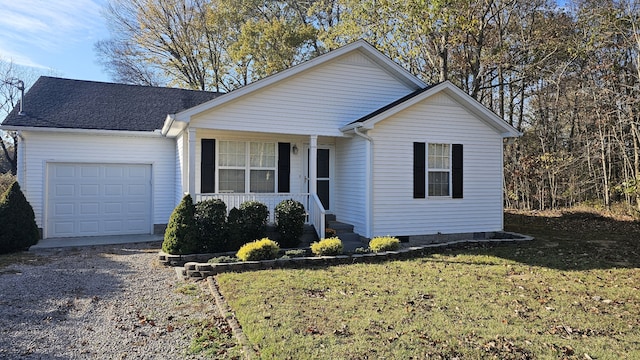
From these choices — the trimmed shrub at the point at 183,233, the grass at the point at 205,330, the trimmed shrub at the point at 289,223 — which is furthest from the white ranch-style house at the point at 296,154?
the grass at the point at 205,330

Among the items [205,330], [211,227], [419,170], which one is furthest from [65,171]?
[419,170]

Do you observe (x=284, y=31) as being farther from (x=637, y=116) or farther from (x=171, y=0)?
(x=637, y=116)

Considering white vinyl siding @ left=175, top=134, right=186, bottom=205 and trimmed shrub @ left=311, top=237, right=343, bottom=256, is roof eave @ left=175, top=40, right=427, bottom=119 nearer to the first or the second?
white vinyl siding @ left=175, top=134, right=186, bottom=205

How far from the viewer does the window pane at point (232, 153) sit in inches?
418

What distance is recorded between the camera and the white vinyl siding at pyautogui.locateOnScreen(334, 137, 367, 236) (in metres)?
10.2

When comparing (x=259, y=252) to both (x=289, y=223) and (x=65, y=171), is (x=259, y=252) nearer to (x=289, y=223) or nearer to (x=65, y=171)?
(x=289, y=223)

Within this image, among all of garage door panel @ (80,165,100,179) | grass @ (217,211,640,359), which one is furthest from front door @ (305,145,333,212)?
Answer: garage door panel @ (80,165,100,179)

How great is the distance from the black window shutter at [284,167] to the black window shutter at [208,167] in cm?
184

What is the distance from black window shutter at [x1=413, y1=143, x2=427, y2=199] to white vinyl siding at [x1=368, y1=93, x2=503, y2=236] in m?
0.13

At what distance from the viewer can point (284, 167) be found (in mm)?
11234


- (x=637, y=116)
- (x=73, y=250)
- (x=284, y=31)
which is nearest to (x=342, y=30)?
(x=284, y=31)

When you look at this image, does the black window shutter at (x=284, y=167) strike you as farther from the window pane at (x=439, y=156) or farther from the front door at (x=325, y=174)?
the window pane at (x=439, y=156)

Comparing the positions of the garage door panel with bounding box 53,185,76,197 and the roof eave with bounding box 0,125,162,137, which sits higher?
the roof eave with bounding box 0,125,162,137

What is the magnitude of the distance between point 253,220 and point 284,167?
2.66 meters
